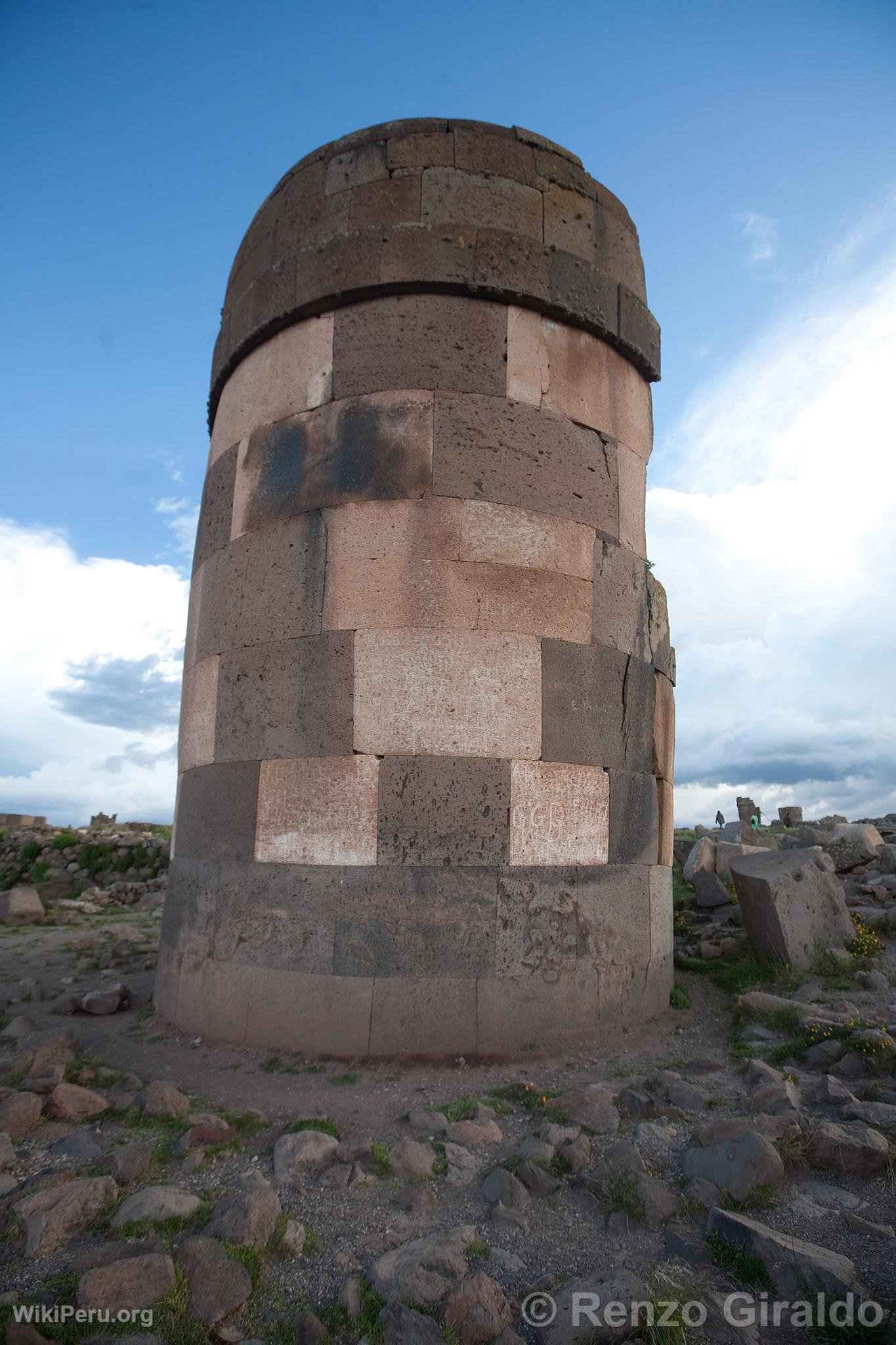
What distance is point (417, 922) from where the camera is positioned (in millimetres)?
4414

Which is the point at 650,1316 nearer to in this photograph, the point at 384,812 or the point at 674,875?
the point at 384,812

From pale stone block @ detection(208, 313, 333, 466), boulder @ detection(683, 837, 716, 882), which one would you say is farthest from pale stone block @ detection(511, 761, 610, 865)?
boulder @ detection(683, 837, 716, 882)

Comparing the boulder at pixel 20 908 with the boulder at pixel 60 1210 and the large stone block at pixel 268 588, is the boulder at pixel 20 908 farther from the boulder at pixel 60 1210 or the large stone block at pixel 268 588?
the boulder at pixel 60 1210

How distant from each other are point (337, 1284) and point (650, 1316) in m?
0.93

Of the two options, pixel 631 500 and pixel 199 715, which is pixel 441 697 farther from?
pixel 631 500

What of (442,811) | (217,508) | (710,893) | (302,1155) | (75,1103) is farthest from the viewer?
(710,893)

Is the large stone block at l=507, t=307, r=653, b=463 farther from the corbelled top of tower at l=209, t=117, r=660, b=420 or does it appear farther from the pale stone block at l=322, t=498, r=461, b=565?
the pale stone block at l=322, t=498, r=461, b=565

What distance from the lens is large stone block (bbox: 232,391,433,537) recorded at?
16.1ft

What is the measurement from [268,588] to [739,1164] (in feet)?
12.8

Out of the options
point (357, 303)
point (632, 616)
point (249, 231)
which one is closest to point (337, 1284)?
point (632, 616)

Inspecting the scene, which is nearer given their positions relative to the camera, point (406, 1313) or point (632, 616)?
point (406, 1313)

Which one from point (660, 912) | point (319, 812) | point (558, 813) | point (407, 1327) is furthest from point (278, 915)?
point (407, 1327)

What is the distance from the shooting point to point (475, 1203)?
287 centimetres

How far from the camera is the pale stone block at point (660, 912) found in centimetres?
516
